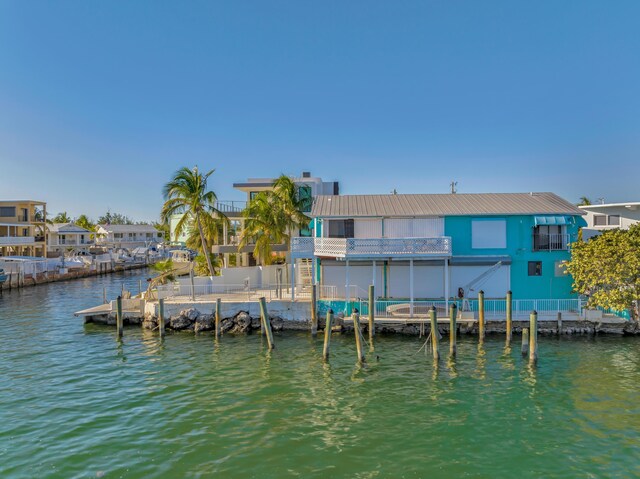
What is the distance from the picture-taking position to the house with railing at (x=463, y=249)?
92.7 ft

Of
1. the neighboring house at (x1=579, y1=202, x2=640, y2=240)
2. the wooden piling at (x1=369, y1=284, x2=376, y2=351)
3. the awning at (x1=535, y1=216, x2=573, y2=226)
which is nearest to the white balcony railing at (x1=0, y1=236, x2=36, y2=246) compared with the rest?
the wooden piling at (x1=369, y1=284, x2=376, y2=351)

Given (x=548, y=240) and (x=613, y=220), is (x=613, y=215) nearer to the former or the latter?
(x=613, y=220)

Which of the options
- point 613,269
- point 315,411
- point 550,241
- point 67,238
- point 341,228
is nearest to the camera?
point 315,411

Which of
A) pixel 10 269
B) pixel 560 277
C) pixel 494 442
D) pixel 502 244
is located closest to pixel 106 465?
pixel 494 442

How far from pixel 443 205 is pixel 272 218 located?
45.2 ft

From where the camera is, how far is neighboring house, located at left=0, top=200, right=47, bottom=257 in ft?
213

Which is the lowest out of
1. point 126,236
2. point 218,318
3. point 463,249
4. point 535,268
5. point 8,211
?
point 218,318

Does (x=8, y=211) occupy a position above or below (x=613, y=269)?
above

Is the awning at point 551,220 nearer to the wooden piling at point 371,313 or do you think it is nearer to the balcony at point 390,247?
A: the balcony at point 390,247

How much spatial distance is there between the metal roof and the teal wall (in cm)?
64

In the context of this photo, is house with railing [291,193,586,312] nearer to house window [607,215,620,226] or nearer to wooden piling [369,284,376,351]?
wooden piling [369,284,376,351]

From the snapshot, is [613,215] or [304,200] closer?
[304,200]

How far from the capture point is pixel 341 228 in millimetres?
29656

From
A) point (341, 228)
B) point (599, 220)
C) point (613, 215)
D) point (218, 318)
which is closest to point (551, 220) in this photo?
point (341, 228)
